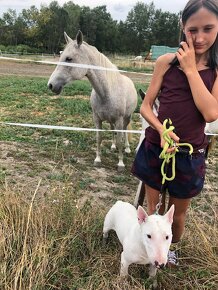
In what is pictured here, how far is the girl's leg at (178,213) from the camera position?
2.40 metres

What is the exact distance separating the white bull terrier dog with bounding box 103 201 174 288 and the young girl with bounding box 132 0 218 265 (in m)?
0.27

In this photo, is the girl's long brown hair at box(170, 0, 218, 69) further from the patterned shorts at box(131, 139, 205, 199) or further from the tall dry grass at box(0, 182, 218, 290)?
the tall dry grass at box(0, 182, 218, 290)

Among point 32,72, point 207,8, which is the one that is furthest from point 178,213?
point 32,72

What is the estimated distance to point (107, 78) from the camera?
5.34 metres

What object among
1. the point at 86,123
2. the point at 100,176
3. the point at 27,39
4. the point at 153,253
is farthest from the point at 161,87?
the point at 27,39

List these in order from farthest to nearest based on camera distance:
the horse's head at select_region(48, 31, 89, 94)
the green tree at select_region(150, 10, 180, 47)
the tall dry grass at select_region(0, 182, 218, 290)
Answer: the green tree at select_region(150, 10, 180, 47) → the horse's head at select_region(48, 31, 89, 94) → the tall dry grass at select_region(0, 182, 218, 290)

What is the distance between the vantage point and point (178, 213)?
2479mm

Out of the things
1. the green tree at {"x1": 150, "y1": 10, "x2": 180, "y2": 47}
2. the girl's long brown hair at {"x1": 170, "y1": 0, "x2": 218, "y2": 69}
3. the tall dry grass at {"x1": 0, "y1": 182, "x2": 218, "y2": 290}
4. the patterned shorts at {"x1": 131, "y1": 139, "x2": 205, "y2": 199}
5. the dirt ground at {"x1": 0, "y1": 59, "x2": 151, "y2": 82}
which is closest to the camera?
the girl's long brown hair at {"x1": 170, "y1": 0, "x2": 218, "y2": 69}

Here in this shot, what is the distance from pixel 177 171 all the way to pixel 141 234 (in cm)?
46

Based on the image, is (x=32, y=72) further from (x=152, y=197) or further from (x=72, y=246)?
(x=152, y=197)

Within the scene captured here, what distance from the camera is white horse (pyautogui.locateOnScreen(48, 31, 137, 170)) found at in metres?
5.09

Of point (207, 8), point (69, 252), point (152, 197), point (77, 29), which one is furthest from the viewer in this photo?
point (77, 29)

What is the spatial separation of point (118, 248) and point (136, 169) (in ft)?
2.71

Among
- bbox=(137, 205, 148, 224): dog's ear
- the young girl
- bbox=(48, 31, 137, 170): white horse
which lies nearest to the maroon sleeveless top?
the young girl
